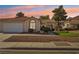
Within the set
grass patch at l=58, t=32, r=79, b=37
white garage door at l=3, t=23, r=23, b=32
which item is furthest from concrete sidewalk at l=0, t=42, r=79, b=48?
white garage door at l=3, t=23, r=23, b=32

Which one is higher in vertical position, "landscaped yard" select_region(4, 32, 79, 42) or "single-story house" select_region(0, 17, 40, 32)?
"single-story house" select_region(0, 17, 40, 32)

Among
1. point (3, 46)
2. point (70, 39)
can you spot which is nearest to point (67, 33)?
point (70, 39)

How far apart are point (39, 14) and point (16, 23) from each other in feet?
1.76

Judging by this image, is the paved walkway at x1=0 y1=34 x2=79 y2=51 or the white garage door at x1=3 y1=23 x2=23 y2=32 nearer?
the paved walkway at x1=0 y1=34 x2=79 y2=51

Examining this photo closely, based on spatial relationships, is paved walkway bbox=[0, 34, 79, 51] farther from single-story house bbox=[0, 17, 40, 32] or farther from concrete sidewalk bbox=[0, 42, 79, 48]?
single-story house bbox=[0, 17, 40, 32]

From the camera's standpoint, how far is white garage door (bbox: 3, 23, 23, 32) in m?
19.5

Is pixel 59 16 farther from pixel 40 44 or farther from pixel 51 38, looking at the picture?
pixel 40 44

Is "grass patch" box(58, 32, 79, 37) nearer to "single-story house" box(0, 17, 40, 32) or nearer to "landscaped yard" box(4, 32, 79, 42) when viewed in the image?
"landscaped yard" box(4, 32, 79, 42)

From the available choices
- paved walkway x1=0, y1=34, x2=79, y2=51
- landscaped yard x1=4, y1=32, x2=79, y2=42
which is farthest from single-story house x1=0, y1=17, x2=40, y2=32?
paved walkway x1=0, y1=34, x2=79, y2=51

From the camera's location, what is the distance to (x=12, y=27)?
1953 centimetres

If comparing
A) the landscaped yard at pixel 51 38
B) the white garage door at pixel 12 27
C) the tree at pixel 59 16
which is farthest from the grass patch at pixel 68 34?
the white garage door at pixel 12 27

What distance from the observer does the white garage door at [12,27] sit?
19531mm

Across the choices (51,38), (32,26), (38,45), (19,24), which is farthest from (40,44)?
(19,24)

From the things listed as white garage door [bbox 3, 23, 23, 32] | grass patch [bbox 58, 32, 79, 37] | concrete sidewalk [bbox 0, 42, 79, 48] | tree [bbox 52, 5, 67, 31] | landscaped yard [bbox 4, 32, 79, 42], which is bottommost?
concrete sidewalk [bbox 0, 42, 79, 48]
